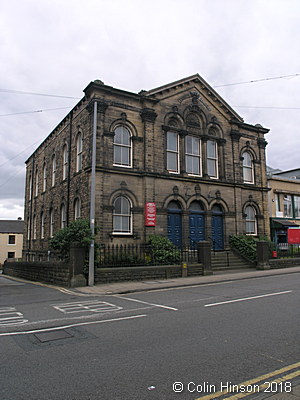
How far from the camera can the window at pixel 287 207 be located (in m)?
31.5

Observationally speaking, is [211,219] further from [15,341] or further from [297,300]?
[15,341]

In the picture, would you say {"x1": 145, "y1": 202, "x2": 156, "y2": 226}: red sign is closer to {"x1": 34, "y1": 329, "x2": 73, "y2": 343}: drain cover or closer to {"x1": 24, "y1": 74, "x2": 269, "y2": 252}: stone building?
{"x1": 24, "y1": 74, "x2": 269, "y2": 252}: stone building

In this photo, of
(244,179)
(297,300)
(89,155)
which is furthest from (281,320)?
(244,179)

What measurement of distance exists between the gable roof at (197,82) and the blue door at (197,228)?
8.38 meters

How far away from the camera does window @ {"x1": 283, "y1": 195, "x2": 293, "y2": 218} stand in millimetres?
31453

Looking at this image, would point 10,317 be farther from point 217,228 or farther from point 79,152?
point 217,228

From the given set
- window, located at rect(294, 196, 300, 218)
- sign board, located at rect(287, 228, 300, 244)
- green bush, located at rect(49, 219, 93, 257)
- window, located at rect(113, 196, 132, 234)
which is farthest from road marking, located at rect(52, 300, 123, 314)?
window, located at rect(294, 196, 300, 218)

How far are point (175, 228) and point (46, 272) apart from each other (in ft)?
27.2

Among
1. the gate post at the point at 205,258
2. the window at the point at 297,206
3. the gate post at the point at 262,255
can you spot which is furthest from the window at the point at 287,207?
the gate post at the point at 205,258

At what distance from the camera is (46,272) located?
16938 millimetres

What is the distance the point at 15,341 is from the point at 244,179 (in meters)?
22.1

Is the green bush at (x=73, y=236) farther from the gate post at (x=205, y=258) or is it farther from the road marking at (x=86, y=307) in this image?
the gate post at (x=205, y=258)

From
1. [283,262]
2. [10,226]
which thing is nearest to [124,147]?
[283,262]

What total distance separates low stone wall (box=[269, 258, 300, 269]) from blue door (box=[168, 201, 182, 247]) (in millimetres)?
6009
